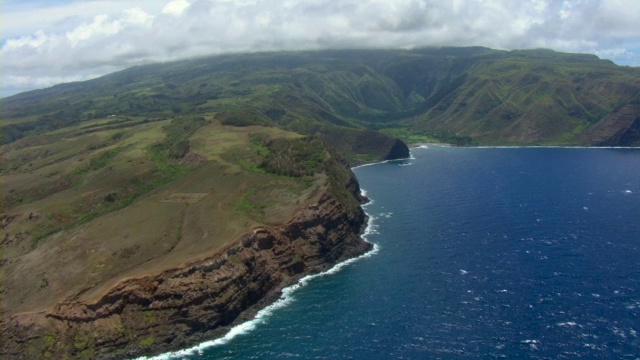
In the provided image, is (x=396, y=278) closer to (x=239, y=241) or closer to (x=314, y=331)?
(x=314, y=331)

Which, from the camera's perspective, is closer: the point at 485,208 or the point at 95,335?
the point at 95,335

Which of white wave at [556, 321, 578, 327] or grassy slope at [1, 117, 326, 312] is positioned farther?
grassy slope at [1, 117, 326, 312]

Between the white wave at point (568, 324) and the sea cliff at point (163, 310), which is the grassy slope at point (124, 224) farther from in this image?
the white wave at point (568, 324)

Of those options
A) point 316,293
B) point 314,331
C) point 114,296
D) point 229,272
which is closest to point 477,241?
point 316,293

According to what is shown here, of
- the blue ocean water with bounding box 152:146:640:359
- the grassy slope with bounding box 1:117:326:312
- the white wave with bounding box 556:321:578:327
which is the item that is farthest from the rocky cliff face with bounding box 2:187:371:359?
the white wave with bounding box 556:321:578:327

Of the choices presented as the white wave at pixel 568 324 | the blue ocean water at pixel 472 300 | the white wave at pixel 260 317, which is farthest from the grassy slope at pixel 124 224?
the white wave at pixel 568 324

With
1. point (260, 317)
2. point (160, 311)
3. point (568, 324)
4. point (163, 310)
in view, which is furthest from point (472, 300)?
point (160, 311)

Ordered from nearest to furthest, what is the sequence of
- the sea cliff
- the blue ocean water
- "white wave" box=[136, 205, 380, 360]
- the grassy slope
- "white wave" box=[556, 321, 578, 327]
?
the blue ocean water, "white wave" box=[556, 321, 578, 327], "white wave" box=[136, 205, 380, 360], the sea cliff, the grassy slope

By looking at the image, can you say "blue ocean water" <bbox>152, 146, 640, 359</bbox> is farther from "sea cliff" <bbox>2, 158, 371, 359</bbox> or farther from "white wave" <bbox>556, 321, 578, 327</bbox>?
"sea cliff" <bbox>2, 158, 371, 359</bbox>
